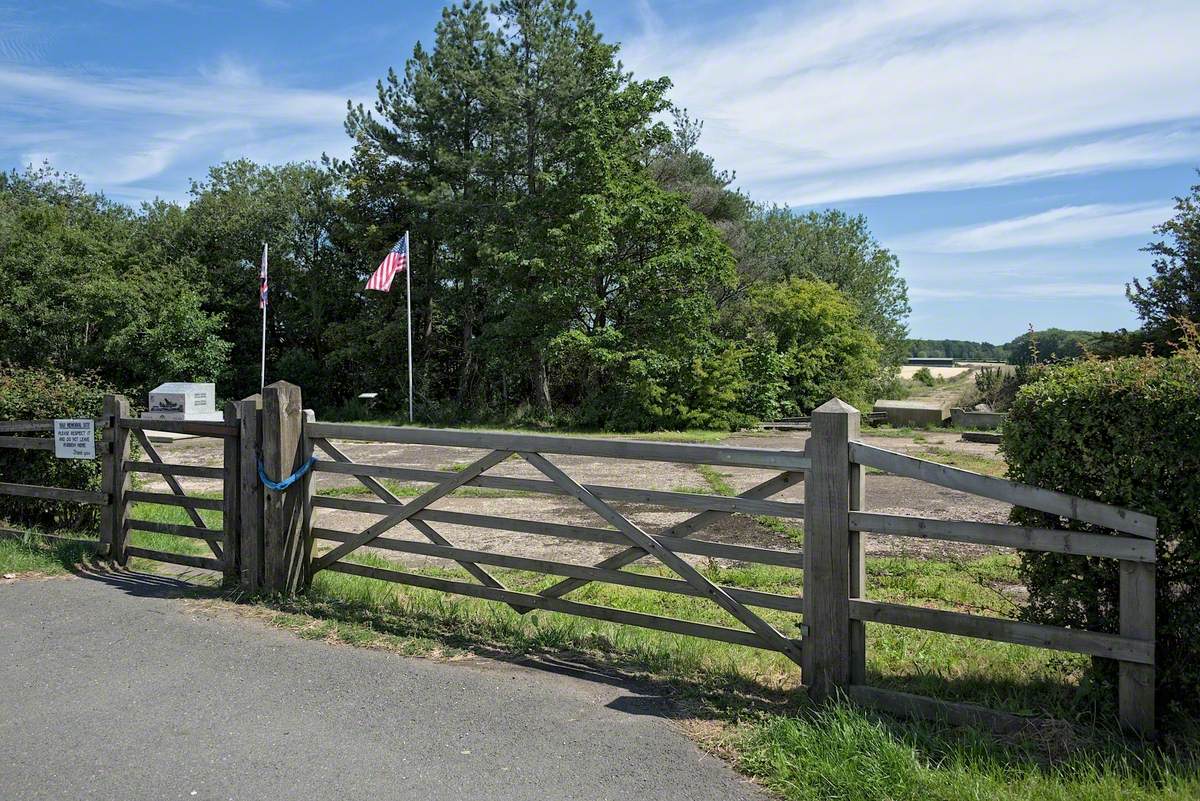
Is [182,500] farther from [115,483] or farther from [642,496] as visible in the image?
[642,496]

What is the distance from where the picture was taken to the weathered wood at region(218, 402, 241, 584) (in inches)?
260

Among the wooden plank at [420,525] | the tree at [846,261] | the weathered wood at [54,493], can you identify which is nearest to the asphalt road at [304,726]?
the wooden plank at [420,525]

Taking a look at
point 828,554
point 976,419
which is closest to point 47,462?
point 828,554

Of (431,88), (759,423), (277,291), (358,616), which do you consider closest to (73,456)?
(358,616)

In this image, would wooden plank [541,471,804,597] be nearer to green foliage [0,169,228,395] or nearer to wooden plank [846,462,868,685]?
wooden plank [846,462,868,685]

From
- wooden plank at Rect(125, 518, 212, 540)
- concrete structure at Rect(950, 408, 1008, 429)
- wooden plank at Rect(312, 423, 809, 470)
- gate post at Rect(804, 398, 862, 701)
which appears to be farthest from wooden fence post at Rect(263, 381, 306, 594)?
concrete structure at Rect(950, 408, 1008, 429)

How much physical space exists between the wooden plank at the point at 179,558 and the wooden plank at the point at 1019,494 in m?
5.02

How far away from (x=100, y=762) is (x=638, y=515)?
753cm

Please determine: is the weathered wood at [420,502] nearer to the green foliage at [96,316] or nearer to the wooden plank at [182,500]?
the wooden plank at [182,500]

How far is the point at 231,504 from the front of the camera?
6.65m

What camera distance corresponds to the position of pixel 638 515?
10.9 meters

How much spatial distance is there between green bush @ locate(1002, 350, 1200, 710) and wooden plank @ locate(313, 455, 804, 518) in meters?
1.14

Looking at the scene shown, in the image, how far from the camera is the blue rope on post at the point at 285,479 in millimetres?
6312

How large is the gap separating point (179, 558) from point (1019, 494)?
6.15 meters
